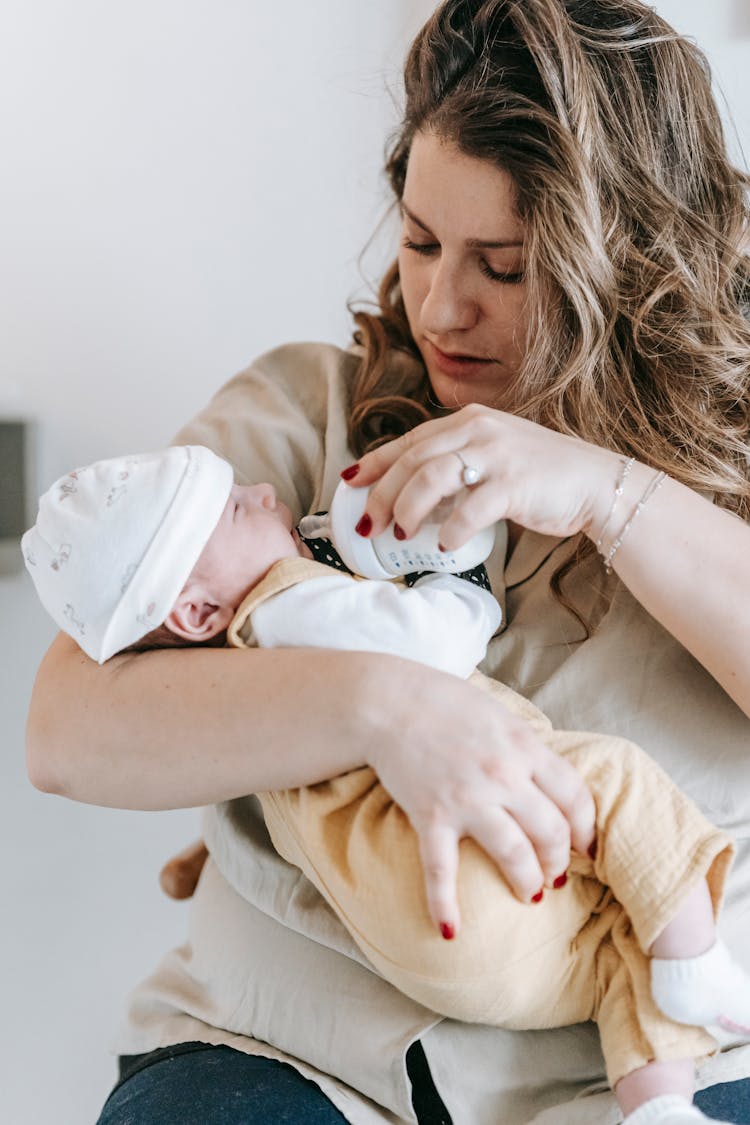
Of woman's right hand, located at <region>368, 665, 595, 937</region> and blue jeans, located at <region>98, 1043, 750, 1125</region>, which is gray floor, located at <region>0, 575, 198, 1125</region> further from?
woman's right hand, located at <region>368, 665, 595, 937</region>

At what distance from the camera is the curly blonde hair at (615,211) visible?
107 cm

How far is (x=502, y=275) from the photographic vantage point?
3.67ft

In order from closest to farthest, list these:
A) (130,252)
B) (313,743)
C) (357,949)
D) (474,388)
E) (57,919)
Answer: (313,743)
(357,949)
(474,388)
(130,252)
(57,919)

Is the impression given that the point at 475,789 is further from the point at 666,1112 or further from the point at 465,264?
the point at 465,264

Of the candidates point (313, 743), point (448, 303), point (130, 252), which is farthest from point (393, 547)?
point (130, 252)

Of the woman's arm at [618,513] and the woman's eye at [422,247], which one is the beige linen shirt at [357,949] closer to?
the woman's arm at [618,513]

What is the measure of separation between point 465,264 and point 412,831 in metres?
0.59

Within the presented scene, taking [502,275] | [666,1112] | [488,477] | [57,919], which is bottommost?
[57,919]

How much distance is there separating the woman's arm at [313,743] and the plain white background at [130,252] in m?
0.72

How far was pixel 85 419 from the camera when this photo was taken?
64.7 inches

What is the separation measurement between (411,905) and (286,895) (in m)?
0.25

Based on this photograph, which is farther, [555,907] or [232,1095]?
[232,1095]

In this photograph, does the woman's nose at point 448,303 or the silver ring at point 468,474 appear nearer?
the silver ring at point 468,474

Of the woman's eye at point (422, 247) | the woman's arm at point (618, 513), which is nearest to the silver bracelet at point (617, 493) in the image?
the woman's arm at point (618, 513)
